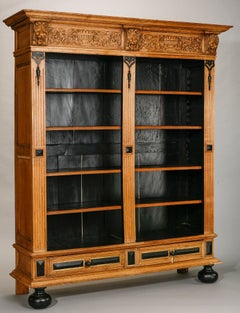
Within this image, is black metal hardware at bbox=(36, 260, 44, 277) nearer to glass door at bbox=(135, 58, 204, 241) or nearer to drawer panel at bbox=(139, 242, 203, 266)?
drawer panel at bbox=(139, 242, 203, 266)

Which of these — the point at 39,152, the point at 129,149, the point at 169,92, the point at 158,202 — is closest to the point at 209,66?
the point at 169,92

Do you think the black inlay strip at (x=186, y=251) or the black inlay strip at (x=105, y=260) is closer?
the black inlay strip at (x=105, y=260)

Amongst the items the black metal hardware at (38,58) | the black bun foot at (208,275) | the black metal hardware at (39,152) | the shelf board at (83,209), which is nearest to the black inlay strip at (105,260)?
the shelf board at (83,209)

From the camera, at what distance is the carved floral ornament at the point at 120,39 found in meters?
6.07

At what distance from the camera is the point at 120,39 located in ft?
21.0

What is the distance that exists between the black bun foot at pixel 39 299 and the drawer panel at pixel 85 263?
0.18 m

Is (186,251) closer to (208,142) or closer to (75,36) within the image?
(208,142)

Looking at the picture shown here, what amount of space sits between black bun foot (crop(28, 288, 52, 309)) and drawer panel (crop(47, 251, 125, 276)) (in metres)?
0.18

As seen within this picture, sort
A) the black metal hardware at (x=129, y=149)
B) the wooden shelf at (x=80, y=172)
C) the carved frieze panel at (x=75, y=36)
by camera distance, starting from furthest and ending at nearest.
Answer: the black metal hardware at (x=129, y=149) < the wooden shelf at (x=80, y=172) < the carved frieze panel at (x=75, y=36)

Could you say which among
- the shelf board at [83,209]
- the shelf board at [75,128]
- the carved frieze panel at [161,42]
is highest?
the carved frieze panel at [161,42]

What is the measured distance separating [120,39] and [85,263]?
208 centimetres

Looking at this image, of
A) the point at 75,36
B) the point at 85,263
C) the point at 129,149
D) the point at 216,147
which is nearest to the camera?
the point at 75,36

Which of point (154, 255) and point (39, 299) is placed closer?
point (39, 299)

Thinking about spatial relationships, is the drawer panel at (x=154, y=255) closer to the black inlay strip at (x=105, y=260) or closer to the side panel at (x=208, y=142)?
the black inlay strip at (x=105, y=260)
